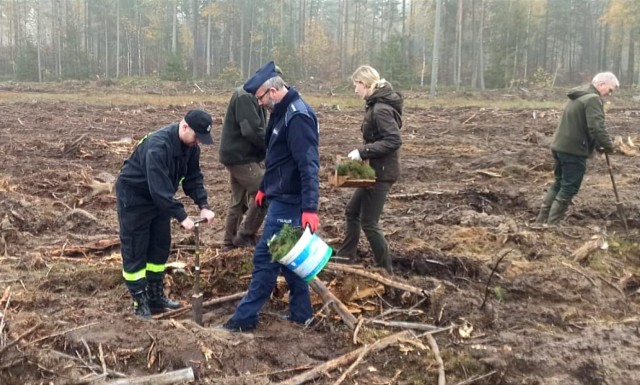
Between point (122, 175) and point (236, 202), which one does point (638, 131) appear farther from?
point (122, 175)

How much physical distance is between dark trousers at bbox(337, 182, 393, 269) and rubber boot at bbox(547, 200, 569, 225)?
318 cm

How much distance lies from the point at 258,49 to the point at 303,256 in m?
57.0

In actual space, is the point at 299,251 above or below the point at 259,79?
below

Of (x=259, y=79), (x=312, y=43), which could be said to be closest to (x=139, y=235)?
(x=259, y=79)

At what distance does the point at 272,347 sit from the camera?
465 cm

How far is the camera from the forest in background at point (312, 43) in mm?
50688

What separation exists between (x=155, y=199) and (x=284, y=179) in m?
1.01

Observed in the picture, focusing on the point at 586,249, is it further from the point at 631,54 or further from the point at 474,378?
the point at 631,54

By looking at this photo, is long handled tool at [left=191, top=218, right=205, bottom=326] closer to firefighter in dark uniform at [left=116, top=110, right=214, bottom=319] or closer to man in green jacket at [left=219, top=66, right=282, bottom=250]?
firefighter in dark uniform at [left=116, top=110, right=214, bottom=319]

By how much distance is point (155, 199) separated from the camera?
15.4ft

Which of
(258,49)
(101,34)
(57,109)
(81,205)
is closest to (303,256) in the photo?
(81,205)

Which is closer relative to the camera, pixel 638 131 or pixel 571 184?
pixel 571 184

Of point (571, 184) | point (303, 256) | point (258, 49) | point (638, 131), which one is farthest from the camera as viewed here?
point (258, 49)

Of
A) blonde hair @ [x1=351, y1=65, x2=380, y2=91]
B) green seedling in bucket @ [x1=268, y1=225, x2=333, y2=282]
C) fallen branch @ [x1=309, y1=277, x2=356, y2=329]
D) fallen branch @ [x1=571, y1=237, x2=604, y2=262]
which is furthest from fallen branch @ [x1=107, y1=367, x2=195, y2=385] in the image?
fallen branch @ [x1=571, y1=237, x2=604, y2=262]
